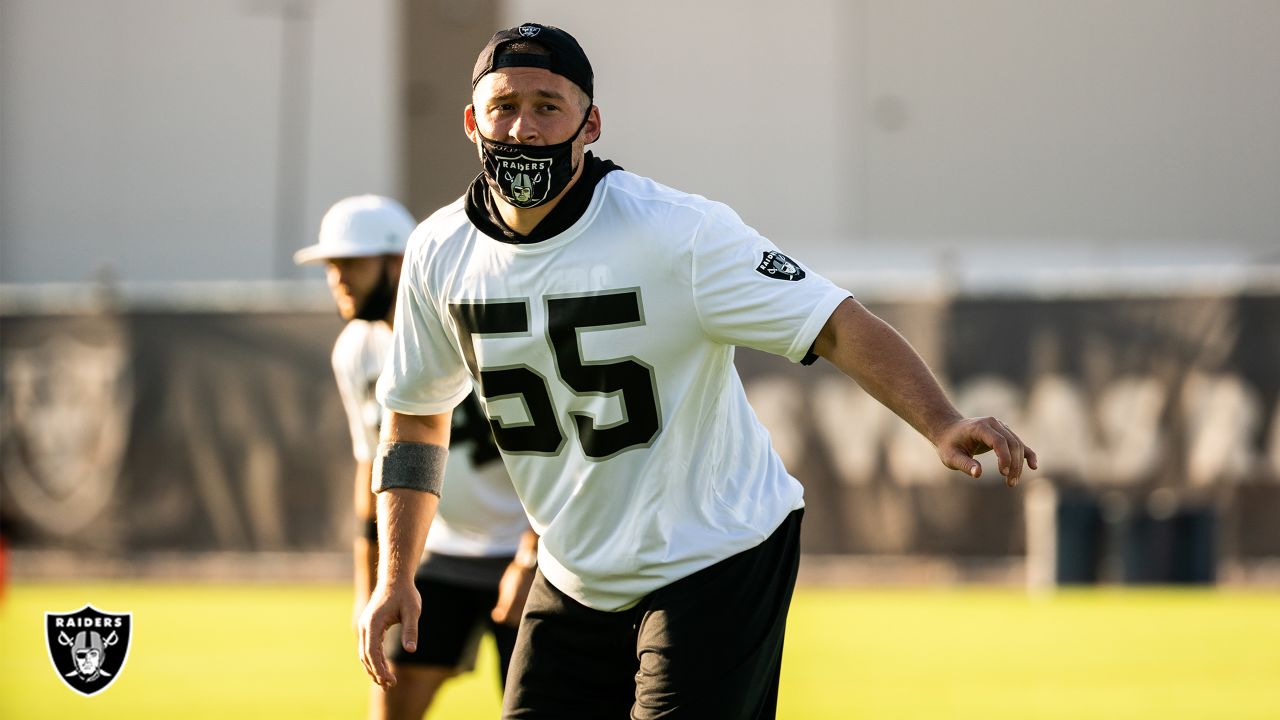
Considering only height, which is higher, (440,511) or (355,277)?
(355,277)

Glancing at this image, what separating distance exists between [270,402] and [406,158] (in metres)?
4.96

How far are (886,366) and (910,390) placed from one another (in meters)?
0.09

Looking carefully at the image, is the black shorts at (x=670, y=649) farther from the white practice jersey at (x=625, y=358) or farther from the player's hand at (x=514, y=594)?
the player's hand at (x=514, y=594)

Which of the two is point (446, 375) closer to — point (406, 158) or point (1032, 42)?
point (406, 158)

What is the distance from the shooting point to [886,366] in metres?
4.27

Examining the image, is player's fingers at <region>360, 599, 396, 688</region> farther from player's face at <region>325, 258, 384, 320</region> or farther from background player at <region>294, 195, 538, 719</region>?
player's face at <region>325, 258, 384, 320</region>

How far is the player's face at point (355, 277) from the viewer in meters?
6.64

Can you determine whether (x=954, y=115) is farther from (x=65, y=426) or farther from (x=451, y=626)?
(x=451, y=626)

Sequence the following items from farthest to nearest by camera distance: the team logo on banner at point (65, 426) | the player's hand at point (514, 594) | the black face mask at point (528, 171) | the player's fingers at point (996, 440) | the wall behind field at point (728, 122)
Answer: the wall behind field at point (728, 122)
the team logo on banner at point (65, 426)
the player's hand at point (514, 594)
the black face mask at point (528, 171)
the player's fingers at point (996, 440)

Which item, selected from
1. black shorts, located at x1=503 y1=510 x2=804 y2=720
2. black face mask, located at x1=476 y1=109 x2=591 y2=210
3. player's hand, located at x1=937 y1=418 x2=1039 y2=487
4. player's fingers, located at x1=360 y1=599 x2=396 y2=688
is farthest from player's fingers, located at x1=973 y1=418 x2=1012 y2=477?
player's fingers, located at x1=360 y1=599 x2=396 y2=688

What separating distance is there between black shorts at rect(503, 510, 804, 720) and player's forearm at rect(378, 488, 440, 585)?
1.12 feet

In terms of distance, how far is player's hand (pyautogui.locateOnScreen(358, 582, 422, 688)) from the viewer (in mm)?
4629
